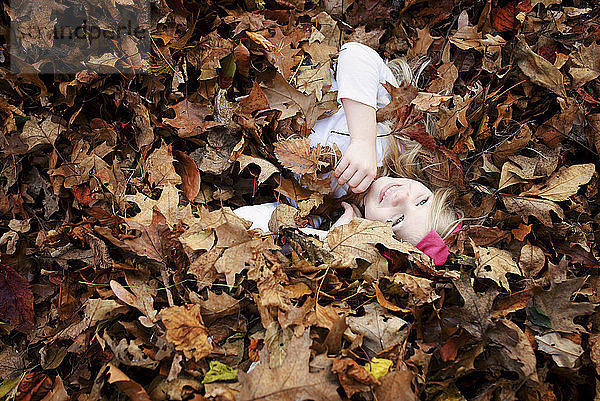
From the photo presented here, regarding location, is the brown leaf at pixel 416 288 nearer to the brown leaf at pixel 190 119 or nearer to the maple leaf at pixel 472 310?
the maple leaf at pixel 472 310

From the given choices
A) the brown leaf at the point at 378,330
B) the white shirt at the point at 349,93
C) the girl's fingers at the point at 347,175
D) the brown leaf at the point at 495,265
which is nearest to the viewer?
the brown leaf at the point at 378,330

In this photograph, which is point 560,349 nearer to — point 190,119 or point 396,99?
point 396,99

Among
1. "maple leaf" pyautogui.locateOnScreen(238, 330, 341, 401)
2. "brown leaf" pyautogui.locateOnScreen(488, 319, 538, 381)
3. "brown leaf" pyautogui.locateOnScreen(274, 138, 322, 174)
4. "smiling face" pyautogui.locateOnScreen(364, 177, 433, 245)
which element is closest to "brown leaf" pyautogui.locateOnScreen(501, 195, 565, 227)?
"smiling face" pyautogui.locateOnScreen(364, 177, 433, 245)

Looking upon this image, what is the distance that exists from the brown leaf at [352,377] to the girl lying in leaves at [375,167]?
1.91 feet

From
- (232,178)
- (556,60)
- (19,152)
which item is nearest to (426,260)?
(232,178)

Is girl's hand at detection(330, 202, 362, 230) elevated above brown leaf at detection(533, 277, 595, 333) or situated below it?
below

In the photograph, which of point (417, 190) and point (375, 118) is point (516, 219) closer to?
point (417, 190)

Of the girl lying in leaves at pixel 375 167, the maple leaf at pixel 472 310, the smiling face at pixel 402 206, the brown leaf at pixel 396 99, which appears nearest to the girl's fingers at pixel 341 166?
the girl lying in leaves at pixel 375 167

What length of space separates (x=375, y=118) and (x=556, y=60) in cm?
83

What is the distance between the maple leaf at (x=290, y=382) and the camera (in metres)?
1.16

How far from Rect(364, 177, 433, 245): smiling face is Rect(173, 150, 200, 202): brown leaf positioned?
2.38ft

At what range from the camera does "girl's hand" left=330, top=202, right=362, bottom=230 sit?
194 centimetres

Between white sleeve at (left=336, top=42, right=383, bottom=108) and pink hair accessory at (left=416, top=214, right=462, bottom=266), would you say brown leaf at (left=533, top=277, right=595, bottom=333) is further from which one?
white sleeve at (left=336, top=42, right=383, bottom=108)

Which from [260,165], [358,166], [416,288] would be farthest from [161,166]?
[416,288]
